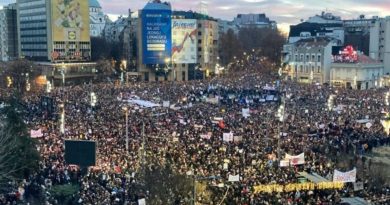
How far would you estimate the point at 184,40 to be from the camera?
8006cm

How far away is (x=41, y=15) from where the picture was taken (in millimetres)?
85500

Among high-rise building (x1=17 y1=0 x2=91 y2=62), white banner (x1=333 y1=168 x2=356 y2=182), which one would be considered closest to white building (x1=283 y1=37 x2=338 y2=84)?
high-rise building (x1=17 y1=0 x2=91 y2=62)

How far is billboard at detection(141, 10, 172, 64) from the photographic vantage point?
2943 inches

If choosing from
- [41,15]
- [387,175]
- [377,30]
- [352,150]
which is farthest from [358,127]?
[41,15]

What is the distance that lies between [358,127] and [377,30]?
51.2 metres

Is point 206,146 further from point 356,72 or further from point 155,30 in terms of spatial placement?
point 155,30

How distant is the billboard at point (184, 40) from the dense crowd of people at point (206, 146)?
3622 cm

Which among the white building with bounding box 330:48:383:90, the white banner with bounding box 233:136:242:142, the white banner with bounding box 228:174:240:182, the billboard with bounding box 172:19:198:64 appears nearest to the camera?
the white banner with bounding box 228:174:240:182

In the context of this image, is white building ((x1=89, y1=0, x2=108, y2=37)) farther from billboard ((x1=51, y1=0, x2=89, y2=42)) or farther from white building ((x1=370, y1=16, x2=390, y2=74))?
white building ((x1=370, y1=16, x2=390, y2=74))

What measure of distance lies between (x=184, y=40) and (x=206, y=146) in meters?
55.9

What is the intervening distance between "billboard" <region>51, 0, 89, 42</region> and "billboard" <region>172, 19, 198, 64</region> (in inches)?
659

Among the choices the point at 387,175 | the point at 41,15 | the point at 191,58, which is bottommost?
the point at 387,175

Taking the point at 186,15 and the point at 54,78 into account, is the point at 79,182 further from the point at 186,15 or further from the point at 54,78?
the point at 186,15

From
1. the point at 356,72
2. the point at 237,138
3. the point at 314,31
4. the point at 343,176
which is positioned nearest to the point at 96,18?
Result: the point at 314,31
